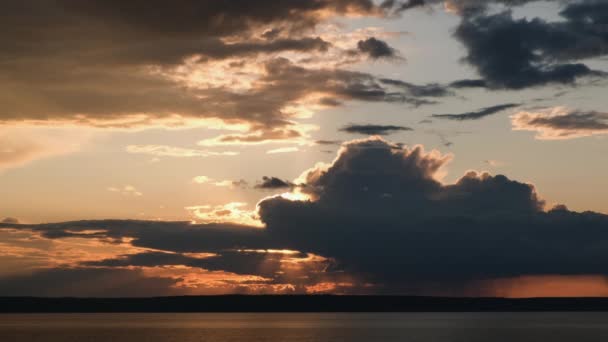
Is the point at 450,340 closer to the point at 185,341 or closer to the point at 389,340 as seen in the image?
the point at 389,340

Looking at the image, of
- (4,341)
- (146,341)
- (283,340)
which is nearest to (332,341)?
(283,340)

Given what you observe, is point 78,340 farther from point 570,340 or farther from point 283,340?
point 570,340

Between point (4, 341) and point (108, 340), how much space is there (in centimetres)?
2134

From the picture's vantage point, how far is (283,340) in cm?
17338

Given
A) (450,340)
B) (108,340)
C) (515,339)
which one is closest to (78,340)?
(108,340)

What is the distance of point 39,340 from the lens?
6526 inches

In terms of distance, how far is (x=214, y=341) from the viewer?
6811 inches

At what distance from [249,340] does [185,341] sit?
1401 cm

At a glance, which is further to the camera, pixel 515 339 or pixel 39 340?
pixel 515 339

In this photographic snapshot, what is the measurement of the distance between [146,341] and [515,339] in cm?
8371

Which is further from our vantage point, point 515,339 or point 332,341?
point 515,339

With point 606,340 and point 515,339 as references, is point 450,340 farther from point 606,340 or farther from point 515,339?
point 606,340

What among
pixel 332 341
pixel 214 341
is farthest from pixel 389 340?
pixel 214 341

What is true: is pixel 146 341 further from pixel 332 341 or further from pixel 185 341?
pixel 332 341
